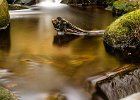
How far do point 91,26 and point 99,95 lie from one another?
756 centimetres

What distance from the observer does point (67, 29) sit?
12719 millimetres

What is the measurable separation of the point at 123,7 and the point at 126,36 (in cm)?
808

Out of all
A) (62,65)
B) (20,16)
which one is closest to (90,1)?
(20,16)

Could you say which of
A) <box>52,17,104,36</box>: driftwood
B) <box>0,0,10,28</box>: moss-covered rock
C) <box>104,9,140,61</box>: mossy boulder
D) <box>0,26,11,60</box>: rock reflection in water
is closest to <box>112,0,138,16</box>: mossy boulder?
<box>52,17,104,36</box>: driftwood

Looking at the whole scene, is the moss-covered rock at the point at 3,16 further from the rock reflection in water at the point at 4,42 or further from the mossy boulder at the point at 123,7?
the mossy boulder at the point at 123,7

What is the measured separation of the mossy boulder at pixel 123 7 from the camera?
59.9 feet

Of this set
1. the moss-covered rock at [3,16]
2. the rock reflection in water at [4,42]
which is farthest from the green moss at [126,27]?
the moss-covered rock at [3,16]

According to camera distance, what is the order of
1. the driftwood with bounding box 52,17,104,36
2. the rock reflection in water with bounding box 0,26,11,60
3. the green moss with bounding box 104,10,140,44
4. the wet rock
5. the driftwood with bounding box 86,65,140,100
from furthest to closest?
the driftwood with bounding box 52,17,104,36
the green moss with bounding box 104,10,140,44
the rock reflection in water with bounding box 0,26,11,60
the driftwood with bounding box 86,65,140,100
the wet rock

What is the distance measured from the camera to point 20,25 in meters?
14.4

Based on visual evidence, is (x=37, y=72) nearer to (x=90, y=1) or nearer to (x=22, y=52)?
(x=22, y=52)

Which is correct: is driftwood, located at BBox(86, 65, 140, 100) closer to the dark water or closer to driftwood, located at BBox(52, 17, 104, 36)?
the dark water

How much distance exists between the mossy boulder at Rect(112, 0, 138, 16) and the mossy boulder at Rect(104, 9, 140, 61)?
738 centimetres

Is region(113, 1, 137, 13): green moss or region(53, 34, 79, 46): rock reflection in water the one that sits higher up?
region(113, 1, 137, 13): green moss

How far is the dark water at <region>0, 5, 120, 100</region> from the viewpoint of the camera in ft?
24.0
